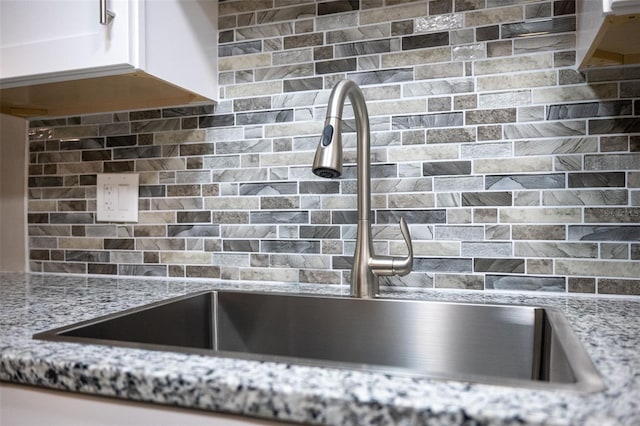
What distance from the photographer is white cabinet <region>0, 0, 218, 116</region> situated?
1019 mm

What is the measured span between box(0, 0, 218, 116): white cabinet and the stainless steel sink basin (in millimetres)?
528

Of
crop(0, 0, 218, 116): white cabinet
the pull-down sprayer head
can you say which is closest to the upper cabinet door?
crop(0, 0, 218, 116): white cabinet

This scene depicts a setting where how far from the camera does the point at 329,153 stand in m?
0.86

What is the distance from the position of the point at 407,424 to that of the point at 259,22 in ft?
3.63

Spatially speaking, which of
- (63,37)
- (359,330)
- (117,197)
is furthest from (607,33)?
(117,197)

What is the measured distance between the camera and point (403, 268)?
100 cm

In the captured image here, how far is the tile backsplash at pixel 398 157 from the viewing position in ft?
3.34

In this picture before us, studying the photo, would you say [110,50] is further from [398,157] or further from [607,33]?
[607,33]

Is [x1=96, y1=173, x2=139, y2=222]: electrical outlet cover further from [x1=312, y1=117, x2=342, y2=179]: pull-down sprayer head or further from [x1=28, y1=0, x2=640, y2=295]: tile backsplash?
[x1=312, y1=117, x2=342, y2=179]: pull-down sprayer head

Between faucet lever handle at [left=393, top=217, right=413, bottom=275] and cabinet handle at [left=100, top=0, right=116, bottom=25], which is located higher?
cabinet handle at [left=100, top=0, right=116, bottom=25]

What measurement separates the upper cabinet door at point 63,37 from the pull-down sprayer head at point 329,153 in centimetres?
47

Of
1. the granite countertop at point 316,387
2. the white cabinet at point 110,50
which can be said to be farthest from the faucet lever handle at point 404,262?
the white cabinet at point 110,50

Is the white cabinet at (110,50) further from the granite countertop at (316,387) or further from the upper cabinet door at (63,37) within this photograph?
the granite countertop at (316,387)

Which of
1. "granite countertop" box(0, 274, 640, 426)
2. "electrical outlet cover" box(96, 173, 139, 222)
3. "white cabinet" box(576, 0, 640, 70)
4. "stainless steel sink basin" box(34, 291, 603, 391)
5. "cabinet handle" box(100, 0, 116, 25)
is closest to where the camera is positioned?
"granite countertop" box(0, 274, 640, 426)
